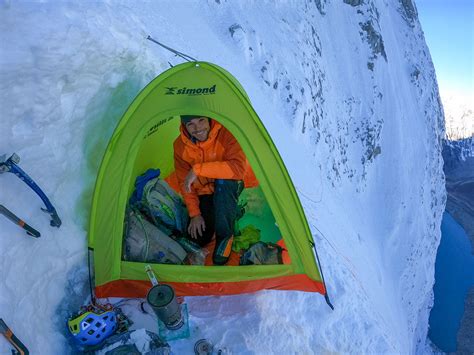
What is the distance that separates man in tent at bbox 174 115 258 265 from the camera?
3467 mm

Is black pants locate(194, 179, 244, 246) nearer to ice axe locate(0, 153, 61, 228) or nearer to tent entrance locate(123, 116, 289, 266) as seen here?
tent entrance locate(123, 116, 289, 266)

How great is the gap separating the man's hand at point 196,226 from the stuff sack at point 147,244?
24 centimetres

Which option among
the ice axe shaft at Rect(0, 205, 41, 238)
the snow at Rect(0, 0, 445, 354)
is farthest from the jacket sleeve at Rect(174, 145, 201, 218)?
the ice axe shaft at Rect(0, 205, 41, 238)

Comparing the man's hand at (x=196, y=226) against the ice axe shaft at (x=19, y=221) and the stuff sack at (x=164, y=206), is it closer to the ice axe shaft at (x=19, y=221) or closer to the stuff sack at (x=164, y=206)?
the stuff sack at (x=164, y=206)

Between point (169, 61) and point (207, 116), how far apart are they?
2.13 meters

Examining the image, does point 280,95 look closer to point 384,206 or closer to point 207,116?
point 207,116

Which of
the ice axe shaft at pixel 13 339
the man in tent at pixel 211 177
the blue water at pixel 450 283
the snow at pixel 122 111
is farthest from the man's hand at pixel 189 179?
the blue water at pixel 450 283

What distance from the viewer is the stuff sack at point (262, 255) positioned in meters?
3.54

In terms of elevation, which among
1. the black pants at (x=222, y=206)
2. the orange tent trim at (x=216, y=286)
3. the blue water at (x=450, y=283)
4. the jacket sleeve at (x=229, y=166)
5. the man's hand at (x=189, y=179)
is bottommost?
the blue water at (x=450, y=283)

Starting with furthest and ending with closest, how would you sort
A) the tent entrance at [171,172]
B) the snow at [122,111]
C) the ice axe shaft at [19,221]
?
the tent entrance at [171,172] < the snow at [122,111] < the ice axe shaft at [19,221]

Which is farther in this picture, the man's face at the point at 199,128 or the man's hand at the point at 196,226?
the man's hand at the point at 196,226

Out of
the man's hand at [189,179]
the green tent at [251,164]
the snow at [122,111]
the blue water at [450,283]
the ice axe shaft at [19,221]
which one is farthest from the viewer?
the blue water at [450,283]

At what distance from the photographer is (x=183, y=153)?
148 inches

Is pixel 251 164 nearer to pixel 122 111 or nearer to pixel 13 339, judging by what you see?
pixel 122 111
